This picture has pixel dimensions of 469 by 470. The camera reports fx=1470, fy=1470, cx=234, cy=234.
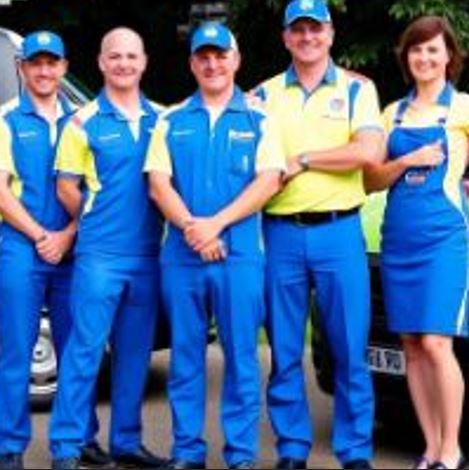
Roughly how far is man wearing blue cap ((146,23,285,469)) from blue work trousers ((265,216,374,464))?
10 centimetres

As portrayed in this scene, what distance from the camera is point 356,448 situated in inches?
245

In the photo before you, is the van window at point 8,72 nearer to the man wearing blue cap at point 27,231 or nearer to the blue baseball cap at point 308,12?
the man wearing blue cap at point 27,231

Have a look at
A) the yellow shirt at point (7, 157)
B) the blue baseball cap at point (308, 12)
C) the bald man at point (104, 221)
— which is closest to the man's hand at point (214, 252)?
the bald man at point (104, 221)

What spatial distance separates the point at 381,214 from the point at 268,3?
6027mm

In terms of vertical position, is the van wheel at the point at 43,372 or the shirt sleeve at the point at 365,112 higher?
the shirt sleeve at the point at 365,112

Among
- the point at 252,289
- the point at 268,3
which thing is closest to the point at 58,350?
the point at 252,289

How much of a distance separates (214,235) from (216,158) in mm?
324

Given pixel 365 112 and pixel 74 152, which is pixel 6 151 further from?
pixel 365 112

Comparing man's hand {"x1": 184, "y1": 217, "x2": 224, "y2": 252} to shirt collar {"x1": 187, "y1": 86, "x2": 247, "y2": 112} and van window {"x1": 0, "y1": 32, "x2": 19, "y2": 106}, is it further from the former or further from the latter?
van window {"x1": 0, "y1": 32, "x2": 19, "y2": 106}

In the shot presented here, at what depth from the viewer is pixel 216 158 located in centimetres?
609

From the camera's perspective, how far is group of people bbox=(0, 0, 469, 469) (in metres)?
6.11

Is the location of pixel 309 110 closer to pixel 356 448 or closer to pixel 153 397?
pixel 356 448

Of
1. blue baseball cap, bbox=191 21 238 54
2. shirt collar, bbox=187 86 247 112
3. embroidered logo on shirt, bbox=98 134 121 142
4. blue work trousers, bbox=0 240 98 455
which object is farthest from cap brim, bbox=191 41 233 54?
blue work trousers, bbox=0 240 98 455

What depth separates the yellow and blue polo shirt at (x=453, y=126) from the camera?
240 inches
